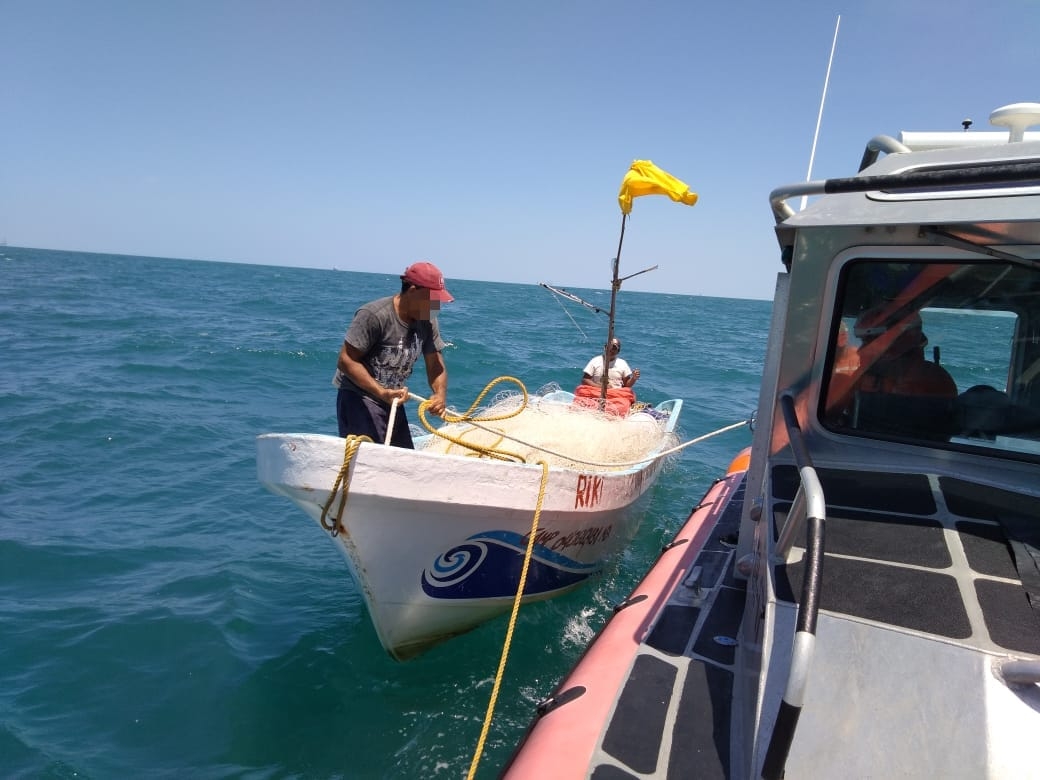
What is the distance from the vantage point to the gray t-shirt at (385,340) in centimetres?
412

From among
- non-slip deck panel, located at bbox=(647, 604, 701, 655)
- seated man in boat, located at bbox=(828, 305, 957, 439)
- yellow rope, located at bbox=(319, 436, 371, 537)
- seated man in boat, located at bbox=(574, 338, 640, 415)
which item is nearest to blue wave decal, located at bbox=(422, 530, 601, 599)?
yellow rope, located at bbox=(319, 436, 371, 537)

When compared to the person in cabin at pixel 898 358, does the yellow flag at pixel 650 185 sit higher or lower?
higher

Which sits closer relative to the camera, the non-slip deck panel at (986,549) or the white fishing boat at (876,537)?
the white fishing boat at (876,537)

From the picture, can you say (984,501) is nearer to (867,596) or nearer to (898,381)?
(898,381)

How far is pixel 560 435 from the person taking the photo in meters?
5.81

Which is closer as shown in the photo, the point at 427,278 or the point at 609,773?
the point at 609,773

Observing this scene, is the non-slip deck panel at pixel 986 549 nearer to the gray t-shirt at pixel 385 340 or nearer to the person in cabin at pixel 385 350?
the person in cabin at pixel 385 350

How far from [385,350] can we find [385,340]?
7 centimetres

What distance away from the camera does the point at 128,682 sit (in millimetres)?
4152

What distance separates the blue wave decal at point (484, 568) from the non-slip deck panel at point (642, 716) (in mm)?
1454

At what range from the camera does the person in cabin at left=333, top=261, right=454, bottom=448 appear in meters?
4.11

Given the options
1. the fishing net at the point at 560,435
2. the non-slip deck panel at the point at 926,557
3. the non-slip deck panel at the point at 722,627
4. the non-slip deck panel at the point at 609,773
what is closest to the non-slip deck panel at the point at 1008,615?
the non-slip deck panel at the point at 926,557

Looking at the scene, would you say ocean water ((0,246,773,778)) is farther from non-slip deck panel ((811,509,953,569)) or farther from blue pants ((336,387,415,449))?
non-slip deck panel ((811,509,953,569))

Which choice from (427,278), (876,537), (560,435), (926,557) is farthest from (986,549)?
(560,435)
